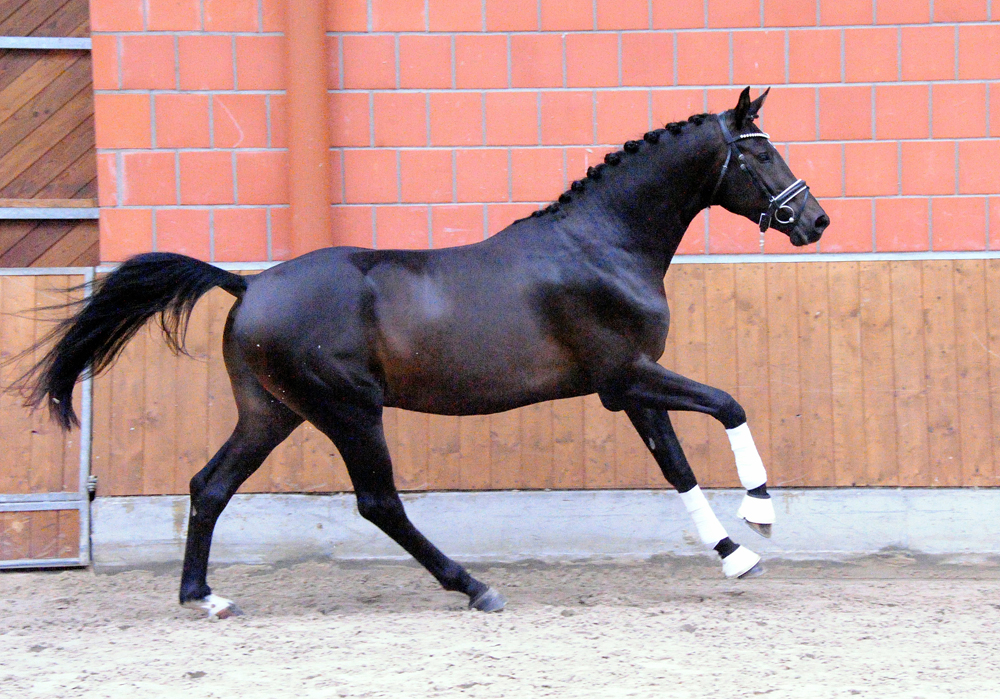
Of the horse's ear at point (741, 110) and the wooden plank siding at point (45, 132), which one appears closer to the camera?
the horse's ear at point (741, 110)

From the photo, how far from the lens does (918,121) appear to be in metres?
5.34

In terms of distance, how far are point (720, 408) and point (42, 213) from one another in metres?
3.98

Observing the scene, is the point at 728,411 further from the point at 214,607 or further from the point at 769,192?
the point at 214,607

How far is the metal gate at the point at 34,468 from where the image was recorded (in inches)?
202

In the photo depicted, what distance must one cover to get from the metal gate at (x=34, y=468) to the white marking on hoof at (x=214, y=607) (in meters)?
1.31

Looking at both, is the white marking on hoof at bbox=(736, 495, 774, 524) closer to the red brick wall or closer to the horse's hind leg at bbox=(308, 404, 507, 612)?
the horse's hind leg at bbox=(308, 404, 507, 612)

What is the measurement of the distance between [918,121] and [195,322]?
416 centimetres

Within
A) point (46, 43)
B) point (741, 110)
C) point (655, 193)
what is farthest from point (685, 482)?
point (46, 43)

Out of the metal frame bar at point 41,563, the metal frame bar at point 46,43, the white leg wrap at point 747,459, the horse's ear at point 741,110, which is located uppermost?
the metal frame bar at point 46,43

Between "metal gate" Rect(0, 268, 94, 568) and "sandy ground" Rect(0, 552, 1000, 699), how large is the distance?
0.15m

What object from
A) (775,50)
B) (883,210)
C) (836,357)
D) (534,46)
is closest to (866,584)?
(836,357)

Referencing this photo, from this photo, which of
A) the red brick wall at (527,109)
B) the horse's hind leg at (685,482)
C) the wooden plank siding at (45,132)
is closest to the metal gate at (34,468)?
the wooden plank siding at (45,132)

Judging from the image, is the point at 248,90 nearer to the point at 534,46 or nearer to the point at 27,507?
the point at 534,46

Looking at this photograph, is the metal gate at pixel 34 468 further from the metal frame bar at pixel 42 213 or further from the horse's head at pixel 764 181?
the horse's head at pixel 764 181
